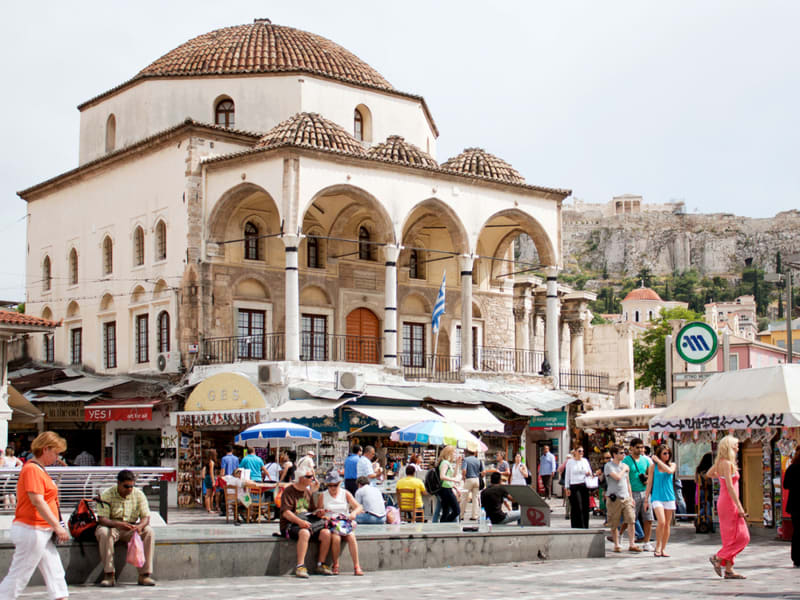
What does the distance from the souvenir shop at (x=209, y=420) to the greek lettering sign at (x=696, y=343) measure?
946cm

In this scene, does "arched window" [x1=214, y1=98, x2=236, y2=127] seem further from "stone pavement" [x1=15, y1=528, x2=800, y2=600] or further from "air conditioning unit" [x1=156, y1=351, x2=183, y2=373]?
"stone pavement" [x1=15, y1=528, x2=800, y2=600]

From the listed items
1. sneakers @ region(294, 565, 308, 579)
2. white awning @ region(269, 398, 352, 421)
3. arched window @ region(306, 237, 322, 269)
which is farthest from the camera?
arched window @ region(306, 237, 322, 269)

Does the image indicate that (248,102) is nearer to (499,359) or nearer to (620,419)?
(499,359)

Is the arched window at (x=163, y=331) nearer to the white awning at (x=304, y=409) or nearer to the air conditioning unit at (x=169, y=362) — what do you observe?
the air conditioning unit at (x=169, y=362)

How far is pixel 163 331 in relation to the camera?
29141 mm

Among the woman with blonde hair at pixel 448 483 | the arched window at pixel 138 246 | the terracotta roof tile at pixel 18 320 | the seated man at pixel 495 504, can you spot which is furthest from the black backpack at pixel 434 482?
the arched window at pixel 138 246

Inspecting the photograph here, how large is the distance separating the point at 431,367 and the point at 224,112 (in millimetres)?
8693

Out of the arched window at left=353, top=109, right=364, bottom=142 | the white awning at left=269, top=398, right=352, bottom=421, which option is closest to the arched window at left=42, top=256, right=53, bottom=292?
the arched window at left=353, top=109, right=364, bottom=142

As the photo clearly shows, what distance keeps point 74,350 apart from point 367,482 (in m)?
19.8

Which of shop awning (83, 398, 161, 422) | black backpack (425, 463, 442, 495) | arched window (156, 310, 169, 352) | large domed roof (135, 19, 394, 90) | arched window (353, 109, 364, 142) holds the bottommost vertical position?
black backpack (425, 463, 442, 495)

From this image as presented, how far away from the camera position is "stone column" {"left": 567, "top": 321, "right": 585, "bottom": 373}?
43.2 m

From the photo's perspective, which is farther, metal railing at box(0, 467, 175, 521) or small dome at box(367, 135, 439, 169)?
small dome at box(367, 135, 439, 169)

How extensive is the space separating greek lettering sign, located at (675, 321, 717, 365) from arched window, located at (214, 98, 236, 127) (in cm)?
1534

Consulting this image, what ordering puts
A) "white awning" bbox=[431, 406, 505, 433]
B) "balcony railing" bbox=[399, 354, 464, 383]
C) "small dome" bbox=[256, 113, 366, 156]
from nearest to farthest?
"white awning" bbox=[431, 406, 505, 433], "small dome" bbox=[256, 113, 366, 156], "balcony railing" bbox=[399, 354, 464, 383]
